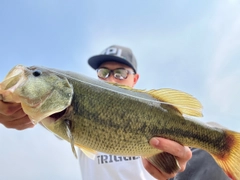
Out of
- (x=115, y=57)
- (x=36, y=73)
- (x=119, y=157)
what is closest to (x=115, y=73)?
(x=115, y=57)

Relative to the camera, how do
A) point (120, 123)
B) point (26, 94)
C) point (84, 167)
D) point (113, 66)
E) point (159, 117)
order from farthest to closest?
point (113, 66)
point (84, 167)
point (159, 117)
point (120, 123)
point (26, 94)

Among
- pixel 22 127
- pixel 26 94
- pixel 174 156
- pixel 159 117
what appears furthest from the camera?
pixel 22 127

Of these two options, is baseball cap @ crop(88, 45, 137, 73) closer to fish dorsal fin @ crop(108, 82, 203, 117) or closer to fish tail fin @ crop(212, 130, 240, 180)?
fish dorsal fin @ crop(108, 82, 203, 117)

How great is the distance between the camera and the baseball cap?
12.5ft

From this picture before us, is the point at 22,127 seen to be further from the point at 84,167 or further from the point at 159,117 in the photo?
the point at 84,167

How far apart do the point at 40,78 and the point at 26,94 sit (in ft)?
0.45

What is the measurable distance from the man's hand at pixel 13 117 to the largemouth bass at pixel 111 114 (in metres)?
0.13

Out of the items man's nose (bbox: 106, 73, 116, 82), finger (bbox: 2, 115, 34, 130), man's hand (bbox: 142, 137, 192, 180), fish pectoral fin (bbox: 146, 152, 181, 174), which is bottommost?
finger (bbox: 2, 115, 34, 130)

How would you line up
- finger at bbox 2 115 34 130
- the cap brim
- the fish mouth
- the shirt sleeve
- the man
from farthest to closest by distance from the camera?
the cap brim < the shirt sleeve < finger at bbox 2 115 34 130 < the man < the fish mouth

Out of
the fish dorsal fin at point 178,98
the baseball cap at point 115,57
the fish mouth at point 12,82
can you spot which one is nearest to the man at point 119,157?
the baseball cap at point 115,57

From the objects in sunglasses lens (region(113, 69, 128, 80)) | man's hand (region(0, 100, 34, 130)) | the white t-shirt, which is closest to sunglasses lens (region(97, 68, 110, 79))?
sunglasses lens (region(113, 69, 128, 80))

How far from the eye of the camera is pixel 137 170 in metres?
3.01

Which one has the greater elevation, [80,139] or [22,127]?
[80,139]

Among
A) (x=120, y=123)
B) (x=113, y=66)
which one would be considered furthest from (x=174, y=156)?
(x=113, y=66)
